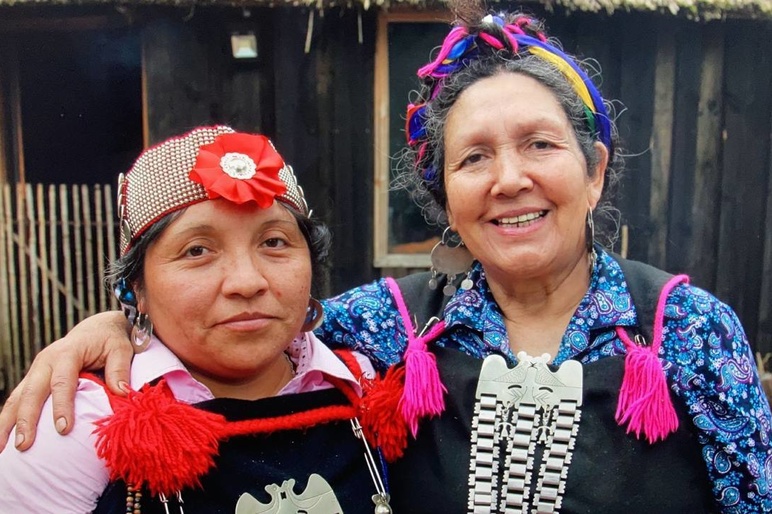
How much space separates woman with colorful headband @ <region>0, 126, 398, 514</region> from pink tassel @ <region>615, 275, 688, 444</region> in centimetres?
72

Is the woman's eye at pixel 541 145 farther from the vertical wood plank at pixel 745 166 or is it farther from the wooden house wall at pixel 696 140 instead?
the vertical wood plank at pixel 745 166

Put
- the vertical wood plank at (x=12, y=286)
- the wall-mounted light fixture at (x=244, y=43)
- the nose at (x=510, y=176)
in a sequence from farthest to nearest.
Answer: the vertical wood plank at (x=12, y=286), the wall-mounted light fixture at (x=244, y=43), the nose at (x=510, y=176)

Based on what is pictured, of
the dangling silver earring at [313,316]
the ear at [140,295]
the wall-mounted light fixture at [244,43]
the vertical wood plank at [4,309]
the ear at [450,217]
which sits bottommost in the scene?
the vertical wood plank at [4,309]

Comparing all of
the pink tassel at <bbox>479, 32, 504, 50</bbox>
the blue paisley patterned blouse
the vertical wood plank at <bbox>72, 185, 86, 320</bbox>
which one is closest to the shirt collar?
the blue paisley patterned blouse

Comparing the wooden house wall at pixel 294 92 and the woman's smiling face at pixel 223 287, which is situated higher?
the wooden house wall at pixel 294 92

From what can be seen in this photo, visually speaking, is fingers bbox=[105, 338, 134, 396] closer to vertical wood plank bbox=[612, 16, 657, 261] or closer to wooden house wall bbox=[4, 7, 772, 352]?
wooden house wall bbox=[4, 7, 772, 352]

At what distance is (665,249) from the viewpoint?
5.29 m

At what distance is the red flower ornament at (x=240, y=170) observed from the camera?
1.69m

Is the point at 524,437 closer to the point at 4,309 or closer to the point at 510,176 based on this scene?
the point at 510,176

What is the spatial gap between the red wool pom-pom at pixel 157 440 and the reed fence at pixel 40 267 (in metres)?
4.34

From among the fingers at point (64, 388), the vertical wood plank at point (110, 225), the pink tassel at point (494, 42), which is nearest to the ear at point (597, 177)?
the pink tassel at point (494, 42)

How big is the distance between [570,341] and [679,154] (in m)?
3.74

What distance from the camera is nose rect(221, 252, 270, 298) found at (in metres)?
1.69

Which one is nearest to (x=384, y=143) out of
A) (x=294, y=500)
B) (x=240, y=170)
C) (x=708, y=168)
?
(x=708, y=168)
